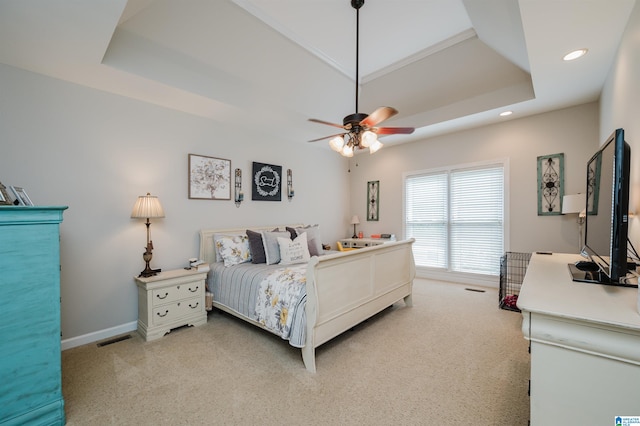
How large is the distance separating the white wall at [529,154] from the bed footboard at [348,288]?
83.8 inches

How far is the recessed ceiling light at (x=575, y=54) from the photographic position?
228cm

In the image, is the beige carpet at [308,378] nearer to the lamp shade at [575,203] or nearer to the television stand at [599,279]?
the television stand at [599,279]

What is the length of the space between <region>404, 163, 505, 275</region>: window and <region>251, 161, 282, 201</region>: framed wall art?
8.45ft

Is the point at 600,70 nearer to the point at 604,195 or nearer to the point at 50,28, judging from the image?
the point at 604,195

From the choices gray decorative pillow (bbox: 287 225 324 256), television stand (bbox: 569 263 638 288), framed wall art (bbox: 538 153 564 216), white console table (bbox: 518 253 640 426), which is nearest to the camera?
white console table (bbox: 518 253 640 426)

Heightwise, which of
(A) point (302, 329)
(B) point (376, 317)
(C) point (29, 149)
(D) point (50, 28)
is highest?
(D) point (50, 28)

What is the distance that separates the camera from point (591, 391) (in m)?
0.95

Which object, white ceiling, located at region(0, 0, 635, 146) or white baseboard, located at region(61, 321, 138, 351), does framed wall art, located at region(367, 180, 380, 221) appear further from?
white baseboard, located at region(61, 321, 138, 351)

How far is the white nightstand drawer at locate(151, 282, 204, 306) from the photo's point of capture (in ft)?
9.22

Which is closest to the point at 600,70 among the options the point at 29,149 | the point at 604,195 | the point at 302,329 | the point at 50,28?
the point at 604,195

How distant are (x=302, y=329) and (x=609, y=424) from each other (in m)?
1.76

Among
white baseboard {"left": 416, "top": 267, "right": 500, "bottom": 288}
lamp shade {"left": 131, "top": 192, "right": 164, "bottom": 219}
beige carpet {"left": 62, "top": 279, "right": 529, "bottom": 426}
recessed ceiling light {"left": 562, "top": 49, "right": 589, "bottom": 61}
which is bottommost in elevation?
beige carpet {"left": 62, "top": 279, "right": 529, "bottom": 426}

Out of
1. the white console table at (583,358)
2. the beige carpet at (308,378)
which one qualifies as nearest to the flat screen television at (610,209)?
the white console table at (583,358)

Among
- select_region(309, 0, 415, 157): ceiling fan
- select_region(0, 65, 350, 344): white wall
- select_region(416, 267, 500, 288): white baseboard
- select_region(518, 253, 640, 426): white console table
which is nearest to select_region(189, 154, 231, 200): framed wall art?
select_region(0, 65, 350, 344): white wall
